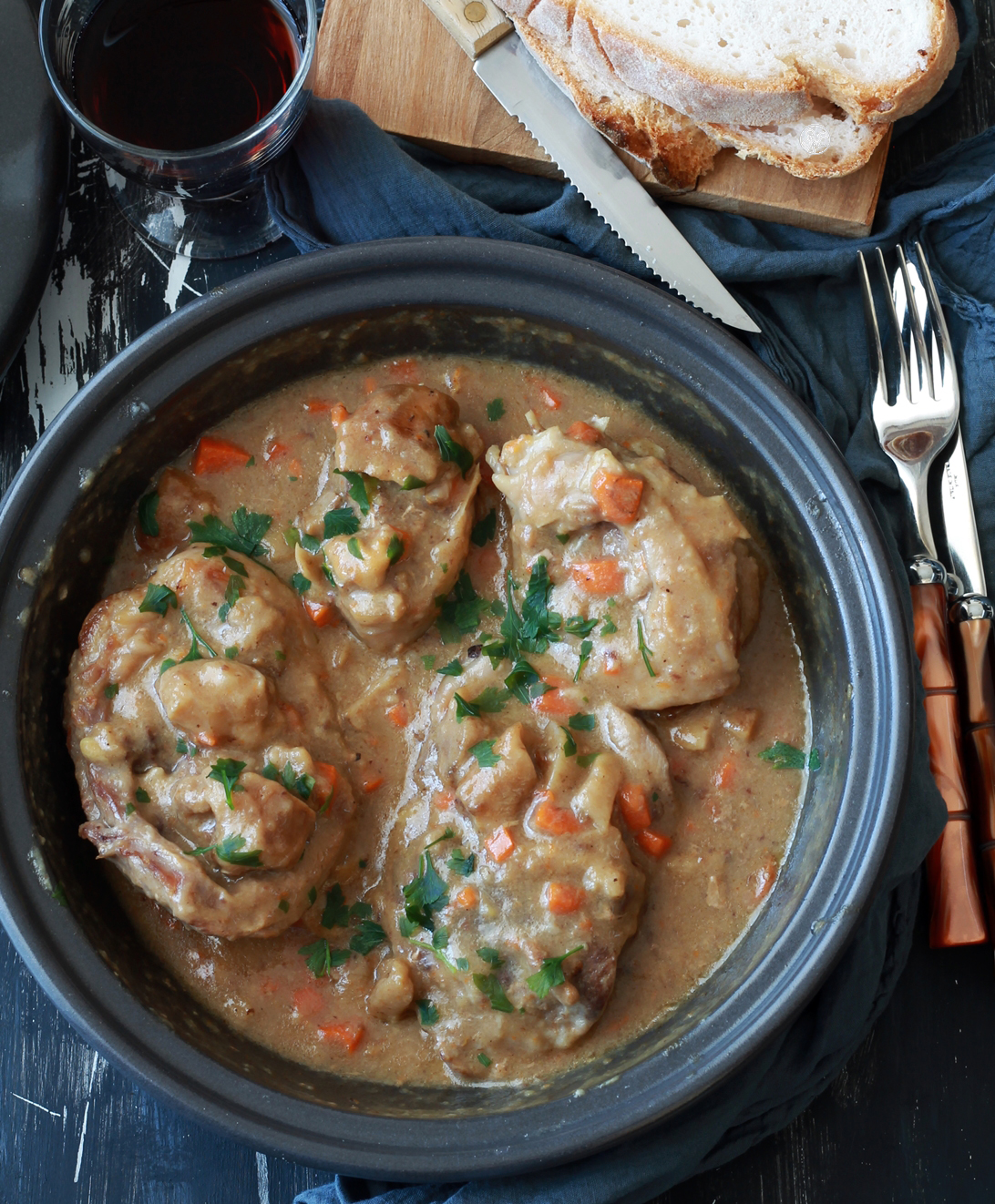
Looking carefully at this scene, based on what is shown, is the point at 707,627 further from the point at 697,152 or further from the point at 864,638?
the point at 697,152

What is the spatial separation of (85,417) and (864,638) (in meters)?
2.20

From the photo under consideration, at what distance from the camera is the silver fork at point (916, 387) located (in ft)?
11.8

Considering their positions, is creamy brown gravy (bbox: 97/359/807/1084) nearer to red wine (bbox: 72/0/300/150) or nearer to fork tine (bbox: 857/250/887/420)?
fork tine (bbox: 857/250/887/420)

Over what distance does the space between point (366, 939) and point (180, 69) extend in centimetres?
276

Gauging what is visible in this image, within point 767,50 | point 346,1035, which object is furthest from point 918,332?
point 346,1035

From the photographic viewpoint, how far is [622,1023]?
3.18 meters

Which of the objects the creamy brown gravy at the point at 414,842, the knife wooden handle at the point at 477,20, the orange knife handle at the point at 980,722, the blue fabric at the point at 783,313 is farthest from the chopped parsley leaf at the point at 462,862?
the knife wooden handle at the point at 477,20

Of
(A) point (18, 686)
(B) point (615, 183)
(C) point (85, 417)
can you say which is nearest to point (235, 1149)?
(A) point (18, 686)

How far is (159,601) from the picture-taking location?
3137mm

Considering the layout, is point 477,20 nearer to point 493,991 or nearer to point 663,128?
point 663,128

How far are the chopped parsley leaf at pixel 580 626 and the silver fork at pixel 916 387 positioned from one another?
3.86 ft

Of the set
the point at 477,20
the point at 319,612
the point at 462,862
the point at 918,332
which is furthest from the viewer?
the point at 918,332

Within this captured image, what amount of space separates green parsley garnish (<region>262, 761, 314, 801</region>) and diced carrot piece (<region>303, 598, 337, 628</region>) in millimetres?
464

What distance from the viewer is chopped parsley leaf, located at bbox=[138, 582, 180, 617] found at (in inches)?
123
